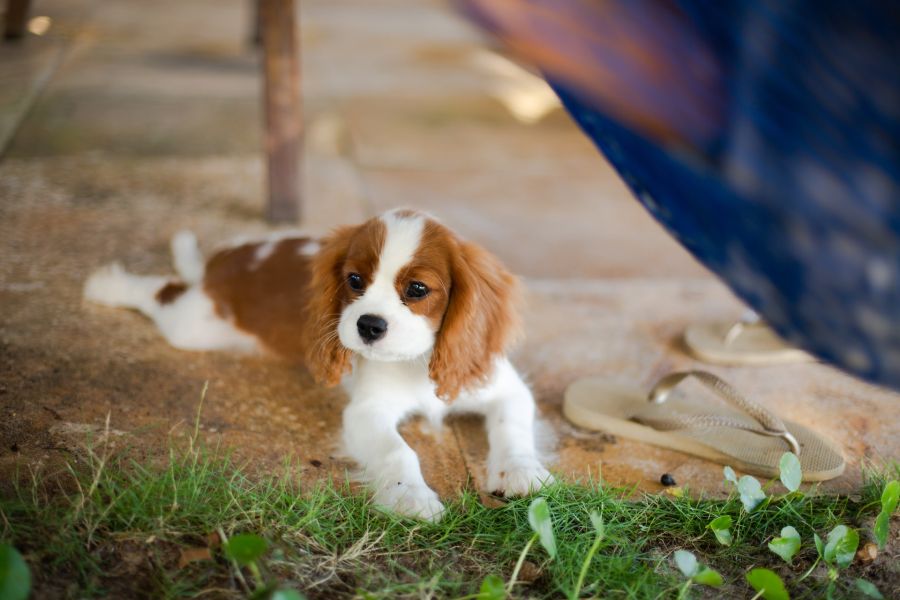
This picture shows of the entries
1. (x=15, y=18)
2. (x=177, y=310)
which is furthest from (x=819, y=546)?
(x=15, y=18)

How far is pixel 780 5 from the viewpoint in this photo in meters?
1.48

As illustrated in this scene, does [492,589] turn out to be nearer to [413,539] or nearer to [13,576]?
[413,539]

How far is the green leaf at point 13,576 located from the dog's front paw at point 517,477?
119 cm

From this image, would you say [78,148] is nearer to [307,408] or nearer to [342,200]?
[342,200]

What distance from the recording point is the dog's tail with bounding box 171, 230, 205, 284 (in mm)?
3652

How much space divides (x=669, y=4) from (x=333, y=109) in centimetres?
481

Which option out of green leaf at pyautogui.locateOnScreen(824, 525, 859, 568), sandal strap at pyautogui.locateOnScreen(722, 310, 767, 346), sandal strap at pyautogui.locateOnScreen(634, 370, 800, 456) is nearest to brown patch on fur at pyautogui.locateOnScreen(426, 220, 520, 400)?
sandal strap at pyautogui.locateOnScreen(634, 370, 800, 456)

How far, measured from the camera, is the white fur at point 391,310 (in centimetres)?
245

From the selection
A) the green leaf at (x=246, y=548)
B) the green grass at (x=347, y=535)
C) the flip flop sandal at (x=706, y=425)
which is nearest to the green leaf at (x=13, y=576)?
the green grass at (x=347, y=535)

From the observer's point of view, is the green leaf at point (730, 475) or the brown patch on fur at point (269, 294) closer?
the green leaf at point (730, 475)

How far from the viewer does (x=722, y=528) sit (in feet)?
7.75

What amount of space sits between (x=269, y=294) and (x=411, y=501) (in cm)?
106

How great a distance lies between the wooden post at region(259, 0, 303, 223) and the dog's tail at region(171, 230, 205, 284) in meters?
0.62

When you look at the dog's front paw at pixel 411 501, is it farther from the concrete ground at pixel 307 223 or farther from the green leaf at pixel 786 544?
the green leaf at pixel 786 544
